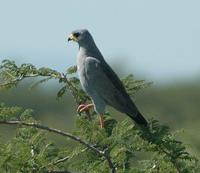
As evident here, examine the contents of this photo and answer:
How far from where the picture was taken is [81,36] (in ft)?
30.0

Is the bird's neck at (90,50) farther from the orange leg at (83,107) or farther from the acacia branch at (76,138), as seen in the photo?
the acacia branch at (76,138)

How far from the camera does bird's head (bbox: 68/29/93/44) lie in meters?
9.11

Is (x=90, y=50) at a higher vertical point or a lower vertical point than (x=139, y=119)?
higher

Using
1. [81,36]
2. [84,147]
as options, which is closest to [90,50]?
[81,36]

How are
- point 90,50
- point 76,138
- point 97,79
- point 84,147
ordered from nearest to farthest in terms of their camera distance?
point 76,138, point 84,147, point 97,79, point 90,50

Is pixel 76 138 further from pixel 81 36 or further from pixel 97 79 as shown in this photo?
pixel 81 36

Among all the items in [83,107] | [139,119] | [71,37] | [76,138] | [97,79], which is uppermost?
[71,37]

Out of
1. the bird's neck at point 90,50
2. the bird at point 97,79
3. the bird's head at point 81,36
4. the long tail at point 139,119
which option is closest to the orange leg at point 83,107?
the bird at point 97,79

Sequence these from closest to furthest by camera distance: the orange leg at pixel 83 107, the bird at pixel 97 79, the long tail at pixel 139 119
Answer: the long tail at pixel 139 119
the orange leg at pixel 83 107
the bird at pixel 97 79

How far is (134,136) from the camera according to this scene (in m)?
6.78

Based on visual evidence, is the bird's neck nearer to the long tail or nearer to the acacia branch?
the long tail

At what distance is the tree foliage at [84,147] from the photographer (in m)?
6.56

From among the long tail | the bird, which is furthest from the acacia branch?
the bird

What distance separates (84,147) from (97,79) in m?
2.11
